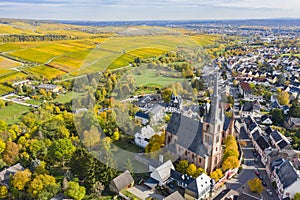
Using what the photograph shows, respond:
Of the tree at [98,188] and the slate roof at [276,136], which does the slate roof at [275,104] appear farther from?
the tree at [98,188]

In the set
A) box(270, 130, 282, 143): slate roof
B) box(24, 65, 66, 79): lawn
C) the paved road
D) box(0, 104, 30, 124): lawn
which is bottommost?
the paved road

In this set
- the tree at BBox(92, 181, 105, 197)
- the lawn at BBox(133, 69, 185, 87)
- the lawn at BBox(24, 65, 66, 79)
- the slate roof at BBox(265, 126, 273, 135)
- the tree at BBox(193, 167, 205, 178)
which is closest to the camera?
the tree at BBox(92, 181, 105, 197)

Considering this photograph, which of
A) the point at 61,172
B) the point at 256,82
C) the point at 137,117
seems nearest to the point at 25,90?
the point at 137,117

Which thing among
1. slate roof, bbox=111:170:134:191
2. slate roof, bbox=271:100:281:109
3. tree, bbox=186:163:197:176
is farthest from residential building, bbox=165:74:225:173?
slate roof, bbox=271:100:281:109

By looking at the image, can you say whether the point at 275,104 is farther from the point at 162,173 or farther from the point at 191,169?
the point at 162,173

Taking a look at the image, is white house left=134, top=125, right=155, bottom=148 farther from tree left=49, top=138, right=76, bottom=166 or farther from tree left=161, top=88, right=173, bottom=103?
tree left=161, top=88, right=173, bottom=103

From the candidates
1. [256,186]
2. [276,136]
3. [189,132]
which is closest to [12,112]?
[189,132]

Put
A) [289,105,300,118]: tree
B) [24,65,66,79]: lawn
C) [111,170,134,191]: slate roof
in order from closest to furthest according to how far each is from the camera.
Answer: [111,170,134,191]: slate roof, [289,105,300,118]: tree, [24,65,66,79]: lawn
